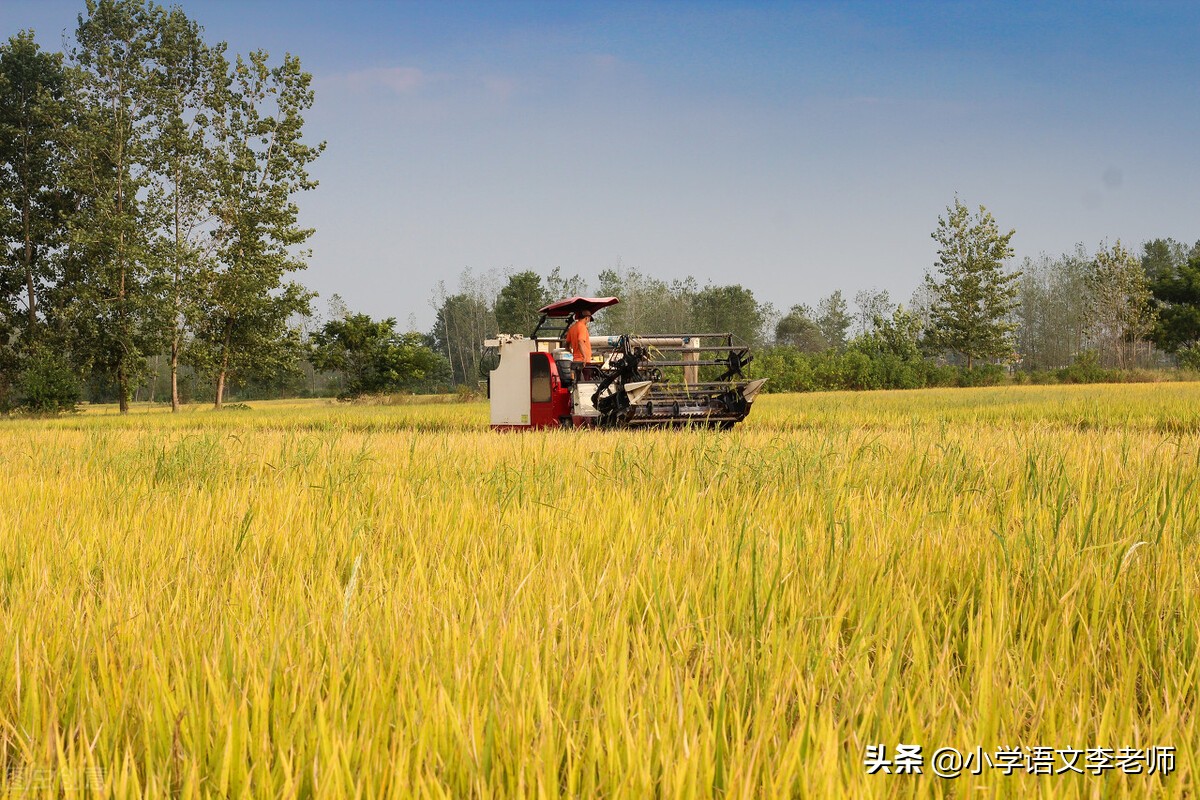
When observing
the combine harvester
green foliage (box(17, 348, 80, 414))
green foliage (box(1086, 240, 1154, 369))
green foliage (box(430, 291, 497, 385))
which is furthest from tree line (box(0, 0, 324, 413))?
green foliage (box(1086, 240, 1154, 369))

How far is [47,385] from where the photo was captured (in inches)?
1256

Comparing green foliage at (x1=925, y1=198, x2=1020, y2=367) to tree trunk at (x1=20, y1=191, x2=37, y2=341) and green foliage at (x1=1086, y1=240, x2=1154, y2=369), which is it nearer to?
green foliage at (x1=1086, y1=240, x2=1154, y2=369)

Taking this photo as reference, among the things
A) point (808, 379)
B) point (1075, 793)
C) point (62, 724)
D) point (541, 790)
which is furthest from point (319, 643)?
point (808, 379)

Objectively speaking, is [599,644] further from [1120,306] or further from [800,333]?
[800,333]

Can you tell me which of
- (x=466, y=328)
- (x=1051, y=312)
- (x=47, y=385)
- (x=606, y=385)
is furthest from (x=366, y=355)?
(x=1051, y=312)

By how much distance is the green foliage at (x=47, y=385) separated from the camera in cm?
3170

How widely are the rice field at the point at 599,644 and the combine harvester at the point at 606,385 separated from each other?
6.76m

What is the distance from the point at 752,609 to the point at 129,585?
1950mm

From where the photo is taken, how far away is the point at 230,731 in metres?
1.23

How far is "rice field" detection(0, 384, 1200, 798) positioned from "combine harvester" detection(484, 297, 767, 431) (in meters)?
6.76

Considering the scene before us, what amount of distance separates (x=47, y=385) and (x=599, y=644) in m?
37.8

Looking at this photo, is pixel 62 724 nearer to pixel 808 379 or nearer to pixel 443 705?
pixel 443 705

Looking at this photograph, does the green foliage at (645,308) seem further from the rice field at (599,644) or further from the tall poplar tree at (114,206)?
the rice field at (599,644)

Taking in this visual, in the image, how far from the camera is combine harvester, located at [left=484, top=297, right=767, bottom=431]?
35.6 feet
